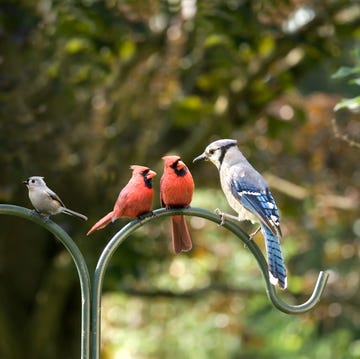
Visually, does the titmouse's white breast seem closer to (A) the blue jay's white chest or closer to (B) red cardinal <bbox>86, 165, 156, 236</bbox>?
(B) red cardinal <bbox>86, 165, 156, 236</bbox>

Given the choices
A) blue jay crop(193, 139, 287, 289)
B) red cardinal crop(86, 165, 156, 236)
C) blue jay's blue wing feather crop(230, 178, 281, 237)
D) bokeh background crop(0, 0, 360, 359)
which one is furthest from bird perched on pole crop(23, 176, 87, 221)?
bokeh background crop(0, 0, 360, 359)

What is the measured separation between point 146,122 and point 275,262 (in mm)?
4821

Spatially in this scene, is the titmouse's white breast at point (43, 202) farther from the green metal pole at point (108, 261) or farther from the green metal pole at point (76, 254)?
the green metal pole at point (108, 261)

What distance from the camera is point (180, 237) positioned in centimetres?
331

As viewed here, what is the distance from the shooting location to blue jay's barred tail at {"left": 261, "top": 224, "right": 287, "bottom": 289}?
124 inches

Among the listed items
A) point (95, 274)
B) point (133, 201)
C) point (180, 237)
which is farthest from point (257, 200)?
point (95, 274)

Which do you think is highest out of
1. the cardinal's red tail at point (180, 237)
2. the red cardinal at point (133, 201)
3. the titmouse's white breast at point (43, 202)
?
the titmouse's white breast at point (43, 202)

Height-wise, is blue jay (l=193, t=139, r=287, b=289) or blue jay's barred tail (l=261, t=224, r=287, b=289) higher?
blue jay (l=193, t=139, r=287, b=289)

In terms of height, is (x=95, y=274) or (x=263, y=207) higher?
(x=263, y=207)

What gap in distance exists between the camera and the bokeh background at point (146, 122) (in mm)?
6398

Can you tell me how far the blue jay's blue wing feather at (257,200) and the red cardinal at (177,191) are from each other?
327 millimetres

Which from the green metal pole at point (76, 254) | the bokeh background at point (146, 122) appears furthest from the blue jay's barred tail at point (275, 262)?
the bokeh background at point (146, 122)

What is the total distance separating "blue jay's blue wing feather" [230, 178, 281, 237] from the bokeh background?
78 cm

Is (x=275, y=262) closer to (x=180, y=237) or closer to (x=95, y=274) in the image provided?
(x=180, y=237)
